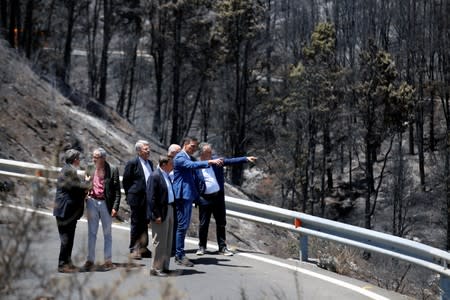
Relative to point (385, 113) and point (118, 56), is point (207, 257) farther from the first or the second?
point (118, 56)

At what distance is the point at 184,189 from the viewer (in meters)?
10.2

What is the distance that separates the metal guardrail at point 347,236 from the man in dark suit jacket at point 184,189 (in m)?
1.40

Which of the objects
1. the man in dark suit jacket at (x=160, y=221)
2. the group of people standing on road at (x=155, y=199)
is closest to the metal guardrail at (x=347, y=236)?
the group of people standing on road at (x=155, y=199)

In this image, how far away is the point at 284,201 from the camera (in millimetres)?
48156

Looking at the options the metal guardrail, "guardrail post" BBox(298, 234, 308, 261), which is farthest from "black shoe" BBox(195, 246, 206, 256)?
"guardrail post" BBox(298, 234, 308, 261)

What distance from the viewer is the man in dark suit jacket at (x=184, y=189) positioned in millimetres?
10062

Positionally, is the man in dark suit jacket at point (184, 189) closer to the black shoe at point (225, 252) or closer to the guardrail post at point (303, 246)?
the black shoe at point (225, 252)

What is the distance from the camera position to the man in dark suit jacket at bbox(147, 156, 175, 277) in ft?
30.5

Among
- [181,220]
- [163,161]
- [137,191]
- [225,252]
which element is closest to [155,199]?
[163,161]

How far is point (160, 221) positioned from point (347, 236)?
8.09ft

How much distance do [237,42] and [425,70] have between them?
724 inches

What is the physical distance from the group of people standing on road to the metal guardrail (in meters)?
0.76

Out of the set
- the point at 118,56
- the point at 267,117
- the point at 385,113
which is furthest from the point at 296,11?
the point at 385,113

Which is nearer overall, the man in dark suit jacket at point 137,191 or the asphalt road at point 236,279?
the asphalt road at point 236,279
